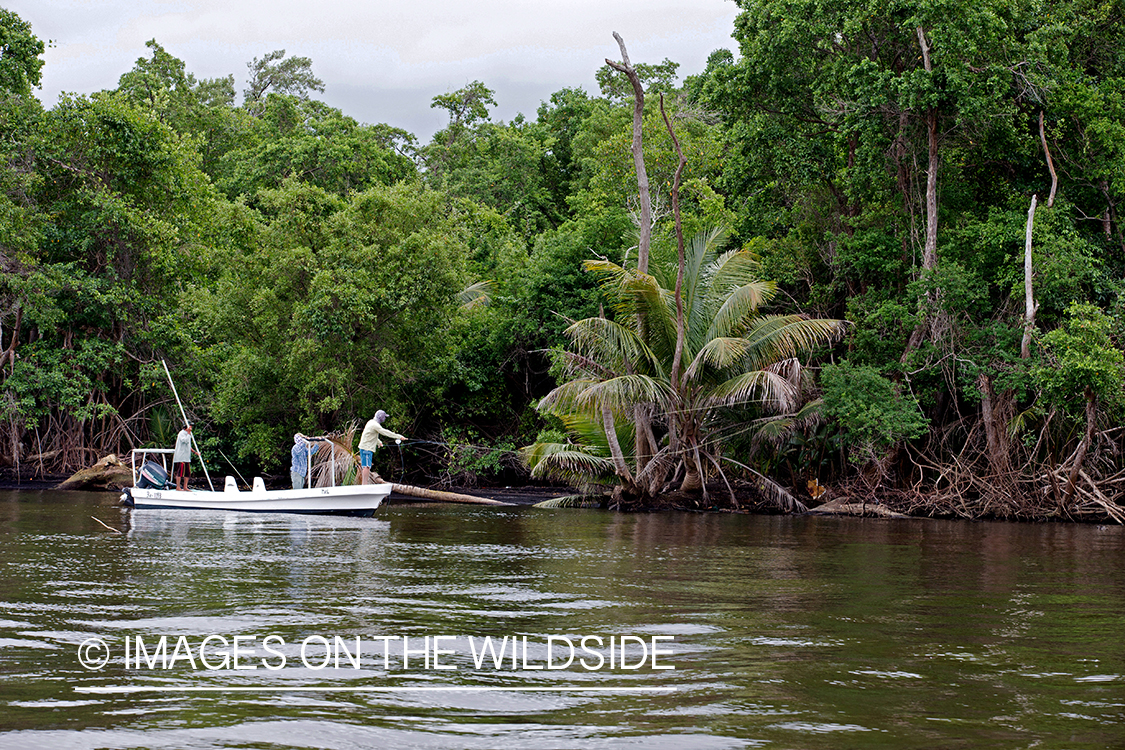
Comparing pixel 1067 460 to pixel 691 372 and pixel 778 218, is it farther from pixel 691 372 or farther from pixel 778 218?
pixel 778 218

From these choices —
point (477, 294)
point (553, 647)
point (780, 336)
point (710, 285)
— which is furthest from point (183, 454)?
point (553, 647)

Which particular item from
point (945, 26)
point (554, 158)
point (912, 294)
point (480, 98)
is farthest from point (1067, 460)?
point (480, 98)

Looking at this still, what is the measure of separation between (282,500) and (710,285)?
31.1 feet

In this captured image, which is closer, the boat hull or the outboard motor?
the boat hull

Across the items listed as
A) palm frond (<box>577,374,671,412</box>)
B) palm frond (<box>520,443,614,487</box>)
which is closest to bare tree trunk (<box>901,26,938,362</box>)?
palm frond (<box>577,374,671,412</box>)

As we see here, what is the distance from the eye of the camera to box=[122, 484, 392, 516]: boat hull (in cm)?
1780

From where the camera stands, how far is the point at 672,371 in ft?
68.0

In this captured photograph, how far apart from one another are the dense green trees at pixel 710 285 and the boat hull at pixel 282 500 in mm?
4242

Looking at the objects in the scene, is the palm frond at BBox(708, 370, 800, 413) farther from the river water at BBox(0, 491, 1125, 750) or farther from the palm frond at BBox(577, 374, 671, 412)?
the river water at BBox(0, 491, 1125, 750)

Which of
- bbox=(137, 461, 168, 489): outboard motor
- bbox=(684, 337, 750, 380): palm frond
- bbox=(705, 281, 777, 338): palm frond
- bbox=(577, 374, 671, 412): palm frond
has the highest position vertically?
bbox=(705, 281, 777, 338): palm frond

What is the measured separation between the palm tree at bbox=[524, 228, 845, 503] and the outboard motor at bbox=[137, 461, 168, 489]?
7.15 metres

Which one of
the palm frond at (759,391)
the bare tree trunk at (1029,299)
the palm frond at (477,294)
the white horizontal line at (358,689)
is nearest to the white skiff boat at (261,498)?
the palm frond at (759,391)

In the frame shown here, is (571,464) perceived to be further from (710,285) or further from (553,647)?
(553,647)

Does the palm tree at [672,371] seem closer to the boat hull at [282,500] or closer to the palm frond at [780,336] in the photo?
the palm frond at [780,336]
